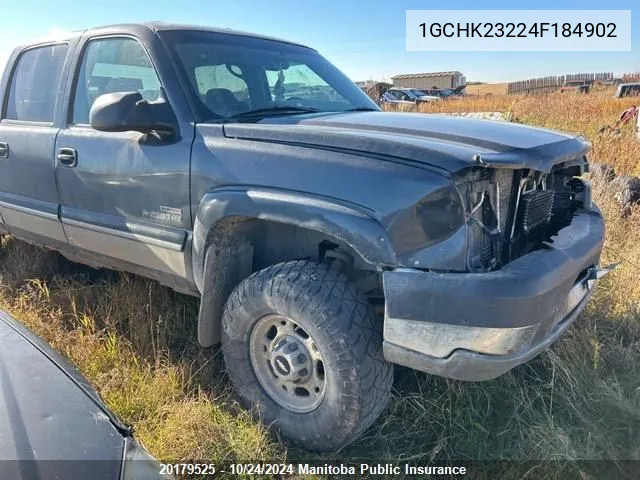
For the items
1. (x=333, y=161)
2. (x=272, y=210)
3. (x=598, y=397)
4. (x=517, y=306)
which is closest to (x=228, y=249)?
(x=272, y=210)

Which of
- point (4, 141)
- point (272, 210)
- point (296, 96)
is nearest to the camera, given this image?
point (272, 210)

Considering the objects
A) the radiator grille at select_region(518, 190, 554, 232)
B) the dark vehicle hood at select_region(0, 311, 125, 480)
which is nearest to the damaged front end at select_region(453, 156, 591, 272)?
the radiator grille at select_region(518, 190, 554, 232)

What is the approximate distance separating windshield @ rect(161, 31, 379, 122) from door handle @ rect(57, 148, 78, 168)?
2.89ft

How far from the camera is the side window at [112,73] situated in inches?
117

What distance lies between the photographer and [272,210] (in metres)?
2.26

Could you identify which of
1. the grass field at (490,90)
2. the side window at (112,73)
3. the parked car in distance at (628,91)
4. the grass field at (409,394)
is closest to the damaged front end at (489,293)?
the grass field at (409,394)

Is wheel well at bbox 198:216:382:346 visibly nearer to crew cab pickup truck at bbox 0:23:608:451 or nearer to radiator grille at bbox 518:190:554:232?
crew cab pickup truck at bbox 0:23:608:451

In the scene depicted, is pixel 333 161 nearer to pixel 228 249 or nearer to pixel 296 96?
pixel 228 249

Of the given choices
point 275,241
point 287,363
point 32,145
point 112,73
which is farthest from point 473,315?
point 32,145

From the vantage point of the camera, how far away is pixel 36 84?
12.2 feet

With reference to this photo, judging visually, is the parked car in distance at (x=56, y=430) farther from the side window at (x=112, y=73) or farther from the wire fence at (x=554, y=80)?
the wire fence at (x=554, y=80)

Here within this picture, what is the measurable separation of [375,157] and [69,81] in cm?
228

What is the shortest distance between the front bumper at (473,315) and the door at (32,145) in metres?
2.46

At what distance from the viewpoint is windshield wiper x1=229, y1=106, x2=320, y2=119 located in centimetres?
285
